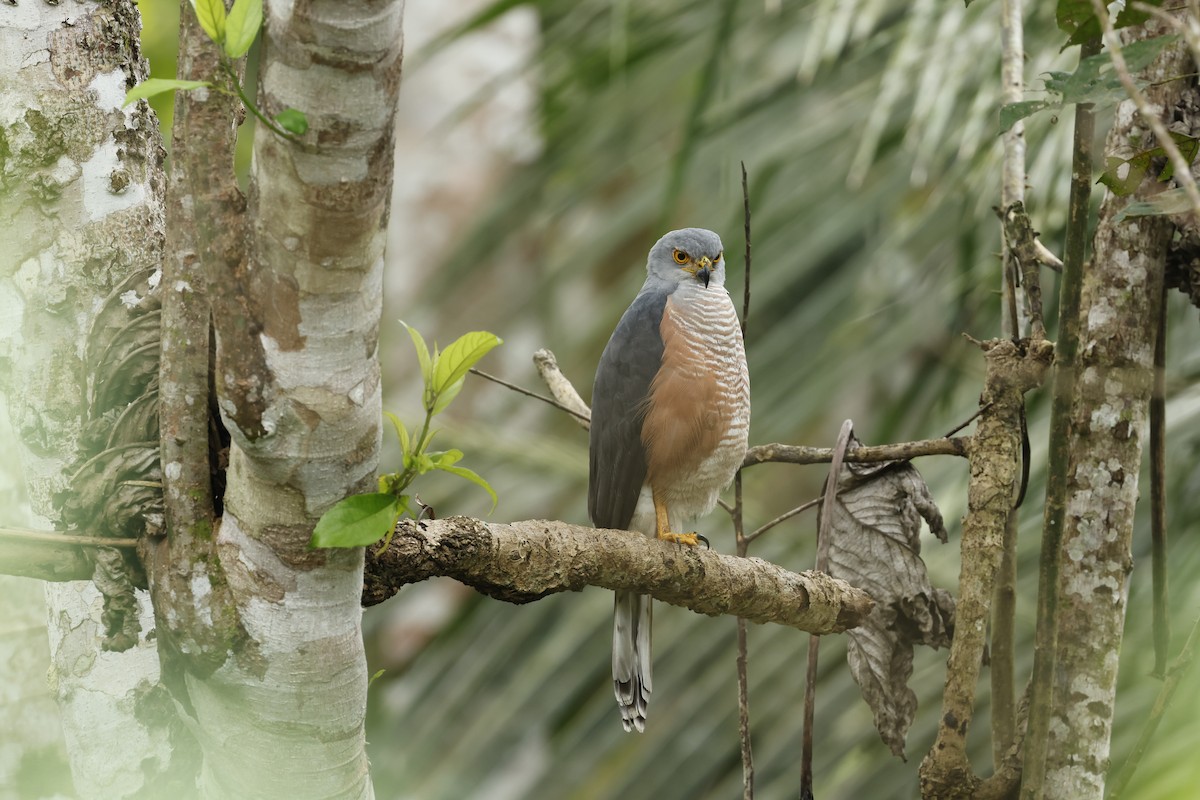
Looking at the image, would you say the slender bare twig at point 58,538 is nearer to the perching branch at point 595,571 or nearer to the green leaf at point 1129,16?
the perching branch at point 595,571

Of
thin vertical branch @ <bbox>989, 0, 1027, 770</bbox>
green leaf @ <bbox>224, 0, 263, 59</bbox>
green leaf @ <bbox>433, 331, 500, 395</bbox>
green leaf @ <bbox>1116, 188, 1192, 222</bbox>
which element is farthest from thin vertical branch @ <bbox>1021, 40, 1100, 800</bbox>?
green leaf @ <bbox>224, 0, 263, 59</bbox>

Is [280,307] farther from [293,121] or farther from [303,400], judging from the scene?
[293,121]

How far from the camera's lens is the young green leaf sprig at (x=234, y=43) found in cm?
123

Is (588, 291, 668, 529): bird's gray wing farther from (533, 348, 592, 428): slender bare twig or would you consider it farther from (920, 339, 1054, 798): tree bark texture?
(920, 339, 1054, 798): tree bark texture

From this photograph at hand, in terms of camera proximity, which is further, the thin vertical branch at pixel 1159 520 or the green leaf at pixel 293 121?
the thin vertical branch at pixel 1159 520

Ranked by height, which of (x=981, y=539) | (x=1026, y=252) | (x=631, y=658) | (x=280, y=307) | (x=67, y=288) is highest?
(x=1026, y=252)

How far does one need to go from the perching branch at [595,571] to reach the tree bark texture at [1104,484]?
1.45 feet

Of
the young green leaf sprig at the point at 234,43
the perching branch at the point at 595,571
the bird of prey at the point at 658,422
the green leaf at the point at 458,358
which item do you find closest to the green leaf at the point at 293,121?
the young green leaf sprig at the point at 234,43

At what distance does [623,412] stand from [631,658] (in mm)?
690

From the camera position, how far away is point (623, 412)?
317cm

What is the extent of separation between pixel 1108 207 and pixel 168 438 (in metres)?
1.70

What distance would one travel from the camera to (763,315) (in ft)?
13.7

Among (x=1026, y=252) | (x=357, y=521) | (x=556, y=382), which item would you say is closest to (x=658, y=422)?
(x=556, y=382)

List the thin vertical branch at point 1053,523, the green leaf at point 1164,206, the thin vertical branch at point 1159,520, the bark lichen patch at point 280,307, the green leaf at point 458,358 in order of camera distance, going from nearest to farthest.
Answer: the bark lichen patch at point 280,307
the green leaf at point 458,358
the green leaf at point 1164,206
the thin vertical branch at point 1053,523
the thin vertical branch at point 1159,520
